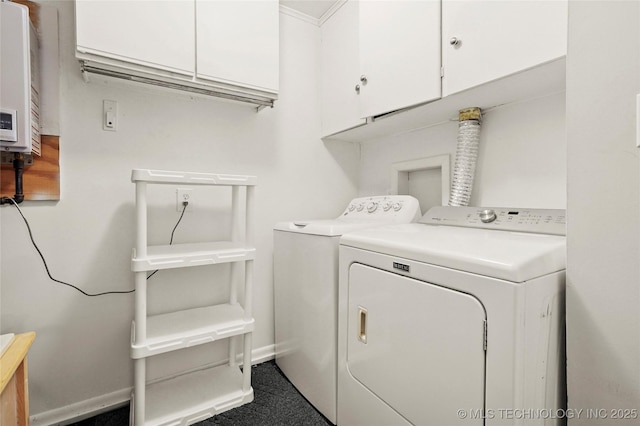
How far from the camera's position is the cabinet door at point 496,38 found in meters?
0.96

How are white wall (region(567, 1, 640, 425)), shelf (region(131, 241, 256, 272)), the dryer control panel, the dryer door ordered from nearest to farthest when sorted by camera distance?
white wall (region(567, 1, 640, 425)), the dryer door, the dryer control panel, shelf (region(131, 241, 256, 272))

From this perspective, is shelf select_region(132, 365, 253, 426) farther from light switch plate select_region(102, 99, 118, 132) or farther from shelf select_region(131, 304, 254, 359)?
light switch plate select_region(102, 99, 118, 132)

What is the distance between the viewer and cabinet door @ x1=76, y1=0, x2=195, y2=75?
1182mm

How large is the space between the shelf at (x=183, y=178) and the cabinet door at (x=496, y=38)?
1.02m

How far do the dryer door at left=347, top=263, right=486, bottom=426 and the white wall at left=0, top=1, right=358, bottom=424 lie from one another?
93 cm

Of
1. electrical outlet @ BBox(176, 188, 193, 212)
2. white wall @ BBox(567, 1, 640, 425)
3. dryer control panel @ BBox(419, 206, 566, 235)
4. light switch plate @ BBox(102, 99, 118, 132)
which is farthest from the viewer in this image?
electrical outlet @ BBox(176, 188, 193, 212)

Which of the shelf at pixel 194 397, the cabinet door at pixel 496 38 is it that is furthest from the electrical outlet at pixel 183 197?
the cabinet door at pixel 496 38

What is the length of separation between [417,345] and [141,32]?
166 cm

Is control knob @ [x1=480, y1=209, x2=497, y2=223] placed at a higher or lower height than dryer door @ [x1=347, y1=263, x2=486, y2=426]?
higher

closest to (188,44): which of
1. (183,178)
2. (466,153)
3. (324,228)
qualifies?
(183,178)

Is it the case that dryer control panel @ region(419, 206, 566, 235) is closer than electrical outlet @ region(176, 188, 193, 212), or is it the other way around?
dryer control panel @ region(419, 206, 566, 235)

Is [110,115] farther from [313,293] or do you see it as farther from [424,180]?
[424,180]

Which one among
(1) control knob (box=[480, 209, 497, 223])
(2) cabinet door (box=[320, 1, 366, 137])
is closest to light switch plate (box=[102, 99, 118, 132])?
(2) cabinet door (box=[320, 1, 366, 137])

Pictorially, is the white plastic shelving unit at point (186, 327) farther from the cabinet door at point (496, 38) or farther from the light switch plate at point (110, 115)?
the cabinet door at point (496, 38)
